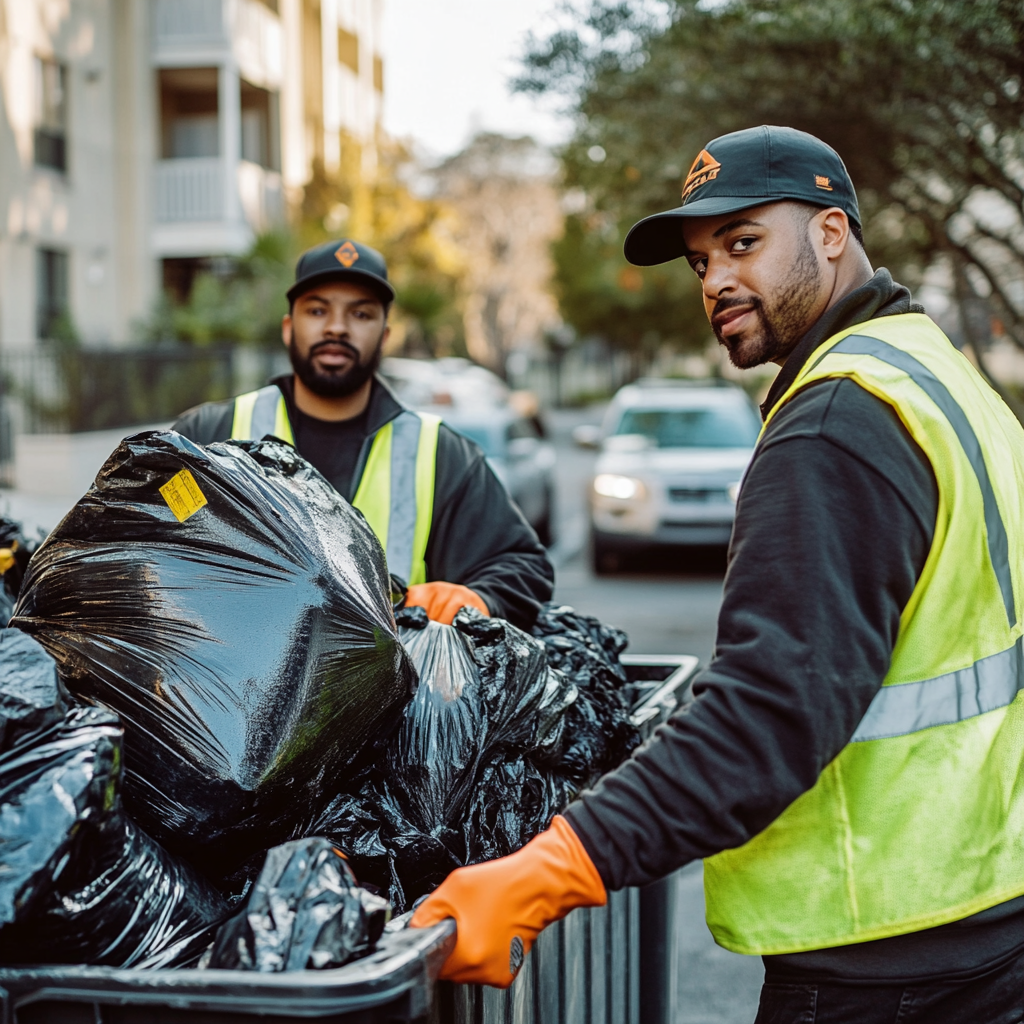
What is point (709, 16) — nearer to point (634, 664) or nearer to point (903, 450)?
point (634, 664)

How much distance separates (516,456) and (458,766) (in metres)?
9.24

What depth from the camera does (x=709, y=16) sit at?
876 centimetres

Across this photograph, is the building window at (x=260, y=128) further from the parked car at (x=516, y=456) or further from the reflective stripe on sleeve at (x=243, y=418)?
the reflective stripe on sleeve at (x=243, y=418)

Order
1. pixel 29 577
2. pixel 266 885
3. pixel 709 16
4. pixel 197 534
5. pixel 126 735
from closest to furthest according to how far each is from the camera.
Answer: pixel 266 885
pixel 126 735
pixel 197 534
pixel 29 577
pixel 709 16

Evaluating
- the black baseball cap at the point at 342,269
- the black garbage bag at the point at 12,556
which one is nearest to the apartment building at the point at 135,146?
the black baseball cap at the point at 342,269

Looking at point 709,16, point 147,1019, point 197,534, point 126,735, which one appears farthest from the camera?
point 709,16

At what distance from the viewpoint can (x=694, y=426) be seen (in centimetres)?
1112

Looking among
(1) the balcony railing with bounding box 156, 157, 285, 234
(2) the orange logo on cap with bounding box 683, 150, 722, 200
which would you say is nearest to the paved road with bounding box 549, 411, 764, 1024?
(2) the orange logo on cap with bounding box 683, 150, 722, 200

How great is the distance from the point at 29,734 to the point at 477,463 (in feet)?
6.46

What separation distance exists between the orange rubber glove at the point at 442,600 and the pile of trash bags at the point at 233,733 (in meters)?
0.39

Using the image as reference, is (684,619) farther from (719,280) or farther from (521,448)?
(719,280)

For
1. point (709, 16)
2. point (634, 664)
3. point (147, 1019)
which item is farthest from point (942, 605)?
point (709, 16)

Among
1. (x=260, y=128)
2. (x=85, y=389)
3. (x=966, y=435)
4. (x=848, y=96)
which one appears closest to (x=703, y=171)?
(x=966, y=435)

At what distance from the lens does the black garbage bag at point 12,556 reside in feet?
8.54
